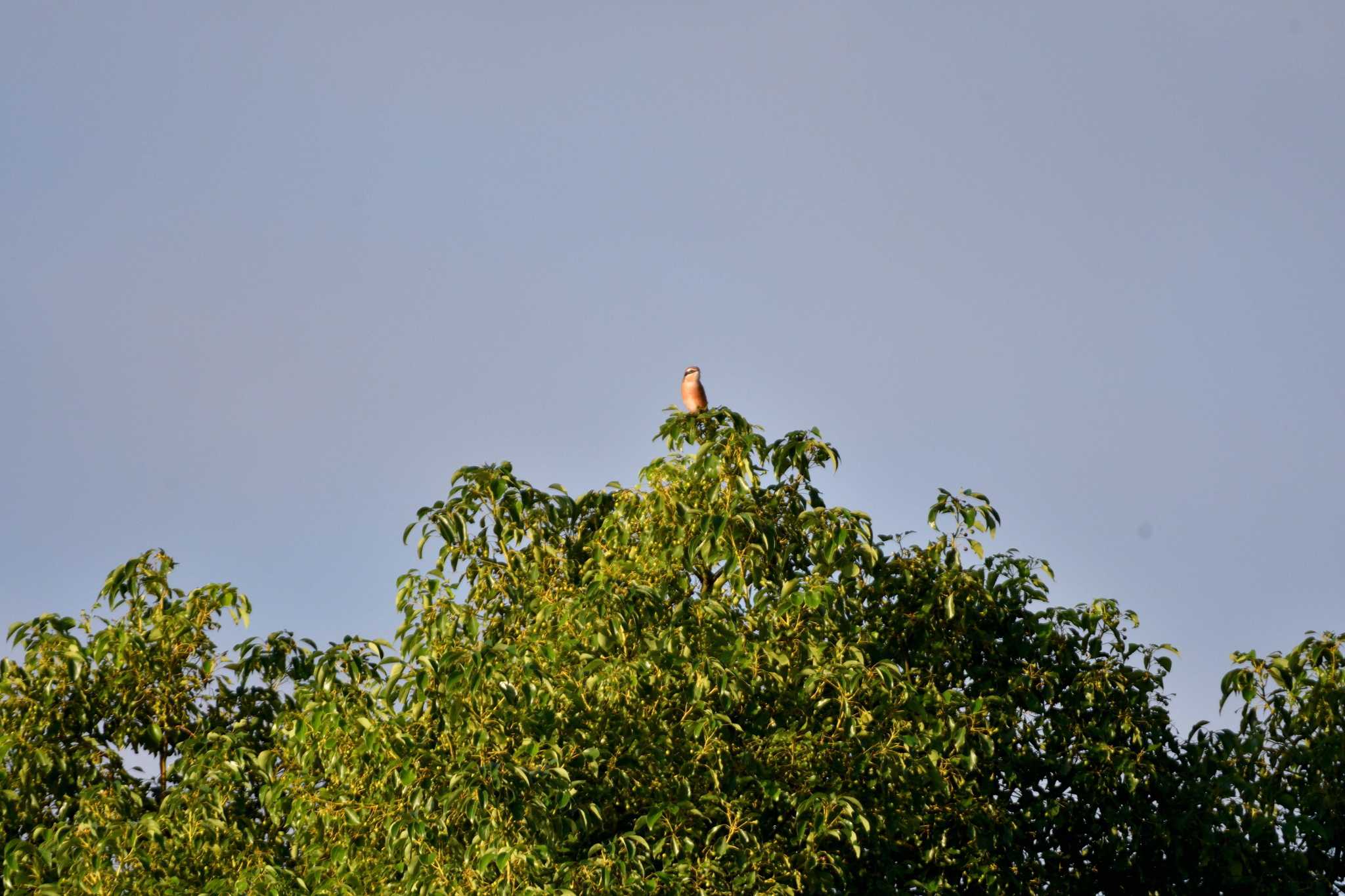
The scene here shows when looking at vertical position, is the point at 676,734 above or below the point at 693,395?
below

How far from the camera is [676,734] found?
11.9 m

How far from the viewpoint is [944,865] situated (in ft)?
43.4

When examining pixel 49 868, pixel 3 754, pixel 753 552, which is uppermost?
pixel 753 552

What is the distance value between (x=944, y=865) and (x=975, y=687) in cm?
175

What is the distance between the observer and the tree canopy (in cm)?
1117

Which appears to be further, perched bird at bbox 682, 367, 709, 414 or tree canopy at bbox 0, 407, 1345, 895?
perched bird at bbox 682, 367, 709, 414

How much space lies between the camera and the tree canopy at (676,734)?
11.2m

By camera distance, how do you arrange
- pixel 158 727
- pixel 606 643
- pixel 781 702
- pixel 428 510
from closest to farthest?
pixel 606 643
pixel 781 702
pixel 428 510
pixel 158 727

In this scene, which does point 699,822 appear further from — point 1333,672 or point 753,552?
point 1333,672

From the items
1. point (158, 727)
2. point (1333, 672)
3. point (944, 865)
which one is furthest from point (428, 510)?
point (1333, 672)

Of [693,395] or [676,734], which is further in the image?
[693,395]

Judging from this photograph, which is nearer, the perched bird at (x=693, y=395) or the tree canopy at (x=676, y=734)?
the tree canopy at (x=676, y=734)

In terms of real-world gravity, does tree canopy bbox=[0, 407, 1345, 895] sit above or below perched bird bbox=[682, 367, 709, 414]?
below

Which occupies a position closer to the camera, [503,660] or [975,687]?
[503,660]
